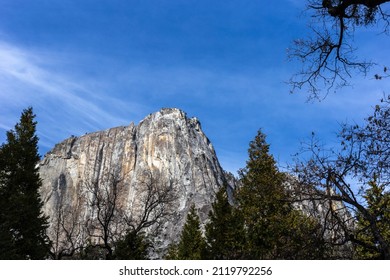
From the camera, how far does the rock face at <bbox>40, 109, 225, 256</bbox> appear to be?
125438 millimetres

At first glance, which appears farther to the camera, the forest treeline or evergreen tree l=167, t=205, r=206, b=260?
evergreen tree l=167, t=205, r=206, b=260

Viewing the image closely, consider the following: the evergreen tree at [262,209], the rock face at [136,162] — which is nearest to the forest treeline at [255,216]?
the evergreen tree at [262,209]

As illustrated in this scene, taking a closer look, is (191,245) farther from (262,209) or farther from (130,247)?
(262,209)

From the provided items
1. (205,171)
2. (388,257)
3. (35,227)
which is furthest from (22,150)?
(205,171)

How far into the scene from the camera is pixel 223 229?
31.7 meters

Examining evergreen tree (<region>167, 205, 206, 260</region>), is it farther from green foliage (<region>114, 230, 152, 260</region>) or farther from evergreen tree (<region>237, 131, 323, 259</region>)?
green foliage (<region>114, 230, 152, 260</region>)

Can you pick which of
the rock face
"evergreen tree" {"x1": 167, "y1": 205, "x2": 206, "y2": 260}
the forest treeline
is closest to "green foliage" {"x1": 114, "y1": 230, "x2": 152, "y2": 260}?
the forest treeline

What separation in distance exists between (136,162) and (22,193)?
4472 inches

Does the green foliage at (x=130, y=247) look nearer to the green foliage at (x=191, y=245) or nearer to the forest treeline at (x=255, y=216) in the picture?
the forest treeline at (x=255, y=216)

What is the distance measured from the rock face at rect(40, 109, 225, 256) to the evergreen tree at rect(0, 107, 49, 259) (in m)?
93.5

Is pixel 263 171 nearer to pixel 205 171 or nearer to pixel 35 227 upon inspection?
pixel 35 227

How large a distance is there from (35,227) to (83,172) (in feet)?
399

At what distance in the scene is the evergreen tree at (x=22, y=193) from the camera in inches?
858

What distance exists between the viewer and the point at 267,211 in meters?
23.7
